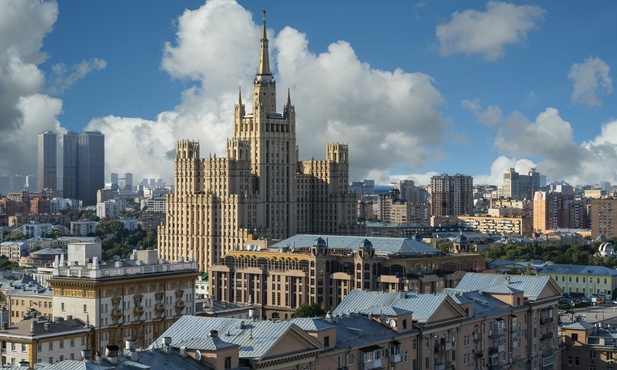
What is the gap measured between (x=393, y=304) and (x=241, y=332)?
15.7m

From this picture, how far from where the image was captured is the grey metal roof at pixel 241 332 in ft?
187

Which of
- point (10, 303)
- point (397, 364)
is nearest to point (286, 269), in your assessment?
point (10, 303)

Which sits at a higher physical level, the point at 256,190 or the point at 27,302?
the point at 256,190

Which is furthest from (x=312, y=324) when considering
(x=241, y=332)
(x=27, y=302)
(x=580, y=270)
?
(x=580, y=270)

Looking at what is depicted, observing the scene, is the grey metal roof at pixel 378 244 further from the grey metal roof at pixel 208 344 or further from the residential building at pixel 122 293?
the grey metal roof at pixel 208 344

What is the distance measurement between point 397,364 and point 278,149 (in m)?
107

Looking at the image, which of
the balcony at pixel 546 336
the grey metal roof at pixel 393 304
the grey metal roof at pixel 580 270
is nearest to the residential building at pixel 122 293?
the grey metal roof at pixel 393 304

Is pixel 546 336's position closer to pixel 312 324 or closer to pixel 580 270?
pixel 312 324

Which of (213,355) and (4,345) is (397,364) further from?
(4,345)

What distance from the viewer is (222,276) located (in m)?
138

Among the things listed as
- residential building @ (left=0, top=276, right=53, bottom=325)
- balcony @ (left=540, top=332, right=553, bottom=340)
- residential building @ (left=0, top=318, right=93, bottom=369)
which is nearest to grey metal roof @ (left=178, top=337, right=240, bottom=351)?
residential building @ (left=0, top=318, right=93, bottom=369)

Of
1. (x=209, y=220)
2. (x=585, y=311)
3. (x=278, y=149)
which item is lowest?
(x=585, y=311)

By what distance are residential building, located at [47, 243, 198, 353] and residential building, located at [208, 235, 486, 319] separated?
26594mm

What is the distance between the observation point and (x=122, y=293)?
93625 millimetres
